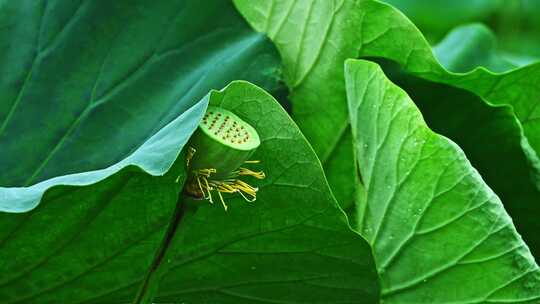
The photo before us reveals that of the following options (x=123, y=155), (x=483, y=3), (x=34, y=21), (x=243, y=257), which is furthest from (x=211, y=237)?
(x=483, y=3)

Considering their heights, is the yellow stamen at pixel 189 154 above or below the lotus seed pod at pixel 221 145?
below

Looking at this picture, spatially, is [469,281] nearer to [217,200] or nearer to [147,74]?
[217,200]

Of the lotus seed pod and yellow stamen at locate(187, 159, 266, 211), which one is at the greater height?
the lotus seed pod

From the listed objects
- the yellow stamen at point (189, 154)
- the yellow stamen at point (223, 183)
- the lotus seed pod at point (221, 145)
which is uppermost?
the lotus seed pod at point (221, 145)

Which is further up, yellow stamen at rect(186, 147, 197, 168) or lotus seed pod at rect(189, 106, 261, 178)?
lotus seed pod at rect(189, 106, 261, 178)

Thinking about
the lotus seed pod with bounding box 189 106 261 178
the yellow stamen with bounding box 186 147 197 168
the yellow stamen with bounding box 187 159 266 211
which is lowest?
the yellow stamen with bounding box 187 159 266 211

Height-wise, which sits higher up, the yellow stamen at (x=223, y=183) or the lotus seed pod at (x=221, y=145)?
the lotus seed pod at (x=221, y=145)
